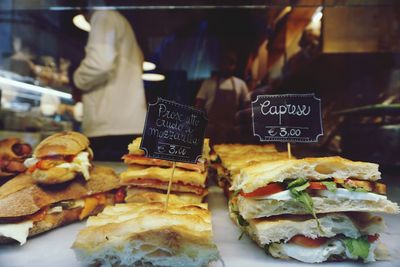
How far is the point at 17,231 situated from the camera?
1918 millimetres

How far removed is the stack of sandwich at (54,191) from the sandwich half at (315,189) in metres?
1.18

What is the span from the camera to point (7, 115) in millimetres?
4398

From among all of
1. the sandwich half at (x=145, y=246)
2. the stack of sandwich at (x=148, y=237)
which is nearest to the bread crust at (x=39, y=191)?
the stack of sandwich at (x=148, y=237)

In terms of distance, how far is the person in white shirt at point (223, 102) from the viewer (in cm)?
386

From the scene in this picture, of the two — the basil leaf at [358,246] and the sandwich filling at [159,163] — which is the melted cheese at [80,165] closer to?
the sandwich filling at [159,163]

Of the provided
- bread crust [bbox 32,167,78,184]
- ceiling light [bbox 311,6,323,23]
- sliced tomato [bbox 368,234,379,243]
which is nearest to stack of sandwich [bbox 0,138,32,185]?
bread crust [bbox 32,167,78,184]

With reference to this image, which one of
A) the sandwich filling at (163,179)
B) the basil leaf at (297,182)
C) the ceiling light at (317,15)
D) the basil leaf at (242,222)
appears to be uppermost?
the ceiling light at (317,15)

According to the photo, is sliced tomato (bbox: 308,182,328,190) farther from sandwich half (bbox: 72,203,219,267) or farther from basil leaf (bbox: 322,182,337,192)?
sandwich half (bbox: 72,203,219,267)

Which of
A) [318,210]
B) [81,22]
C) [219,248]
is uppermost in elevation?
[81,22]

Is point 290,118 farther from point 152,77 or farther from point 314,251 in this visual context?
point 152,77

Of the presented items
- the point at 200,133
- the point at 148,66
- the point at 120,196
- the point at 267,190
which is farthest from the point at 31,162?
the point at 148,66

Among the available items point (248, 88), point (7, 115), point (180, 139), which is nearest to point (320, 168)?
point (180, 139)

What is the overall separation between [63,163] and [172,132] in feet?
2.74

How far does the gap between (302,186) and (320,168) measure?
18 cm
